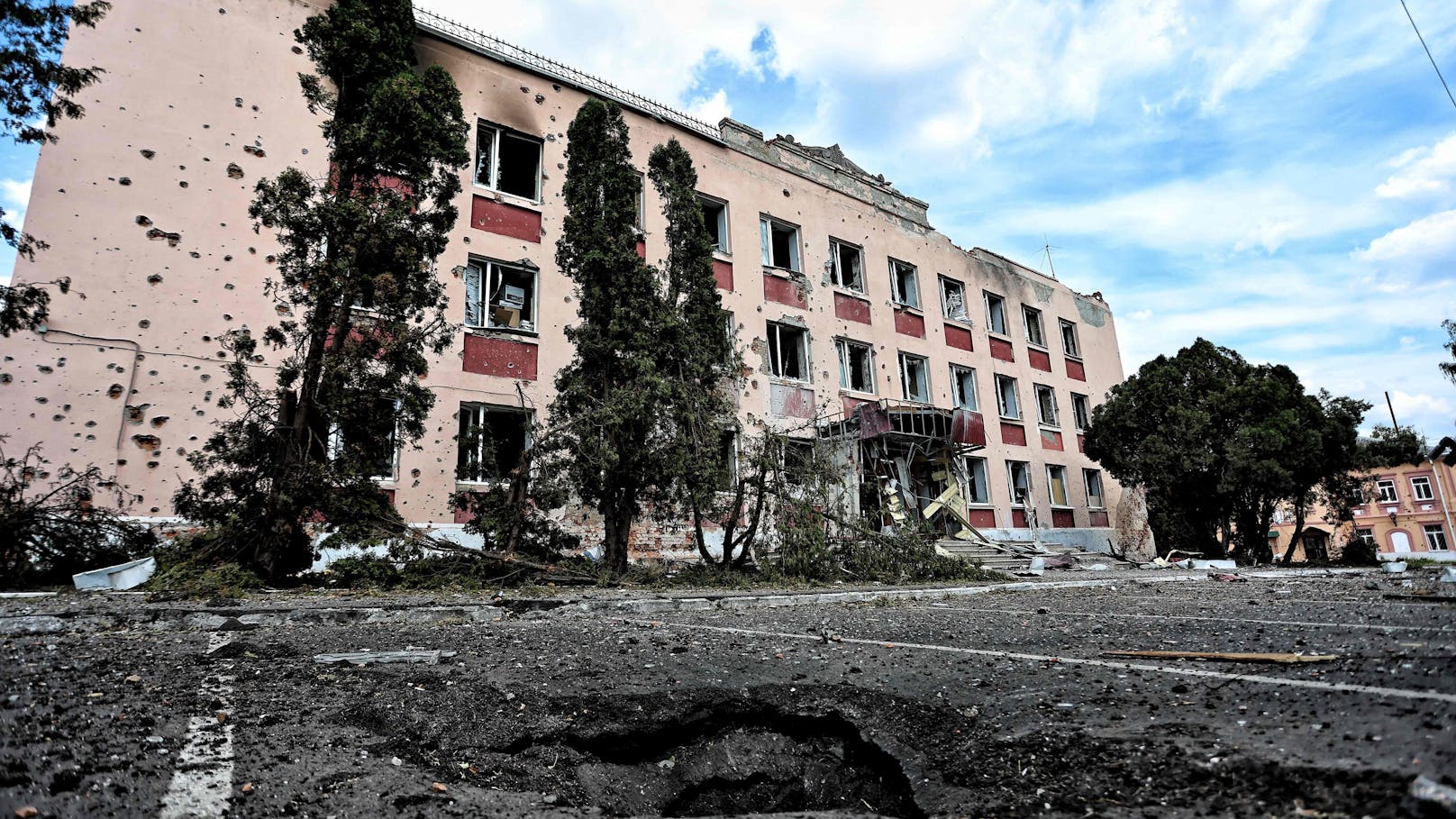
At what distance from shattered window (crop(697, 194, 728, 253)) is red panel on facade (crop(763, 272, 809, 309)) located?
4.38 feet

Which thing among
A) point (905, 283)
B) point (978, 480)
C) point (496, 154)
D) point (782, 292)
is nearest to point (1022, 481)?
point (978, 480)

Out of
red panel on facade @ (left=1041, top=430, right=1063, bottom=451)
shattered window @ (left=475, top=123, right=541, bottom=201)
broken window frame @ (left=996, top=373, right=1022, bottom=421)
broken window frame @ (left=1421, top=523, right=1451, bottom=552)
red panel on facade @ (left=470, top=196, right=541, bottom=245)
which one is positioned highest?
shattered window @ (left=475, top=123, right=541, bottom=201)

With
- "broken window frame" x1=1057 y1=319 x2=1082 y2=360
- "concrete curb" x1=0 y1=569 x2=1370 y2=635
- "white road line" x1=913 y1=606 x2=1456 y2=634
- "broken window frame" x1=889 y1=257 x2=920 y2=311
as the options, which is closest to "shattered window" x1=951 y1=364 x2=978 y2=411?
"broken window frame" x1=889 y1=257 x2=920 y2=311

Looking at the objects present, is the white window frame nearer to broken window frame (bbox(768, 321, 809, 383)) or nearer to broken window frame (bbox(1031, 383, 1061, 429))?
broken window frame (bbox(1031, 383, 1061, 429))

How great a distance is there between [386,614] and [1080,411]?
2337 cm

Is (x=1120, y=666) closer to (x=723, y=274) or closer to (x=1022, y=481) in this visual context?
(x=723, y=274)

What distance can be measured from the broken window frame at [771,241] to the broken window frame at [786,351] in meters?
1.56

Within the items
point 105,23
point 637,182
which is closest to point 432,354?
point 637,182

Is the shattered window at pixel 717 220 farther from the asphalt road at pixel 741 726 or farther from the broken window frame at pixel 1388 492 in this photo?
the broken window frame at pixel 1388 492

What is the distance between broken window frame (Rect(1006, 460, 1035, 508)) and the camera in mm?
19766

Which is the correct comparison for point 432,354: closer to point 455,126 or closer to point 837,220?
point 455,126

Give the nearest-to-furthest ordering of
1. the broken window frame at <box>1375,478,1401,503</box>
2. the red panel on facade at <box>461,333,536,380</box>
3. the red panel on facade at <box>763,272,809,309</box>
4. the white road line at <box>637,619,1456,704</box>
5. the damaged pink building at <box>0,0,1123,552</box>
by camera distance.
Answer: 1. the white road line at <box>637,619,1456,704</box>
2. the damaged pink building at <box>0,0,1123,552</box>
3. the red panel on facade at <box>461,333,536,380</box>
4. the red panel on facade at <box>763,272,809,309</box>
5. the broken window frame at <box>1375,478,1401,503</box>

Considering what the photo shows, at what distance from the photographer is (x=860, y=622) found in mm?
5812

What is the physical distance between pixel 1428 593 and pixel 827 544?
23.3 ft
